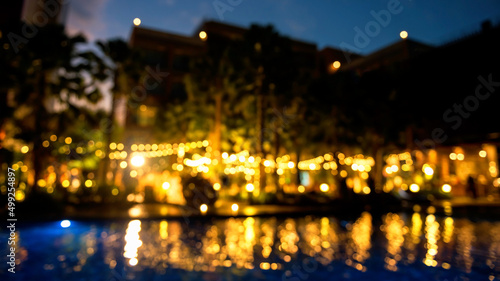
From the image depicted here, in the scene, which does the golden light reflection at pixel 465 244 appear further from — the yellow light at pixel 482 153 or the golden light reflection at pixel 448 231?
the yellow light at pixel 482 153

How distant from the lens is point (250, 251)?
784 centimetres

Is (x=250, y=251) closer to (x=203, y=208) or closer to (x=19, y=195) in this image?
(x=203, y=208)

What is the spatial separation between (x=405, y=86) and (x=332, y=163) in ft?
24.4

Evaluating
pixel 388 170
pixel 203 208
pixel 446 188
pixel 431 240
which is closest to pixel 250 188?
pixel 203 208

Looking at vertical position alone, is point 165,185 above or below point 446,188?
above

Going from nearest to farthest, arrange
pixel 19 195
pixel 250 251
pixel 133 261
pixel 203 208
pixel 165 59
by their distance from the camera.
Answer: pixel 133 261, pixel 250 251, pixel 19 195, pixel 203 208, pixel 165 59

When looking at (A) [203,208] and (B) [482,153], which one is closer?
(A) [203,208]

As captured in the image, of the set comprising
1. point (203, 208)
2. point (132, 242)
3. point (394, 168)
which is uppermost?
point (394, 168)

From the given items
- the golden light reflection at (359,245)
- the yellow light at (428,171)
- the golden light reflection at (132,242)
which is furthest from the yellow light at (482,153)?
the golden light reflection at (132,242)

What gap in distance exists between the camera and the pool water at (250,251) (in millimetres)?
5957

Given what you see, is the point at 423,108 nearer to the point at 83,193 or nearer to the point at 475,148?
the point at 475,148

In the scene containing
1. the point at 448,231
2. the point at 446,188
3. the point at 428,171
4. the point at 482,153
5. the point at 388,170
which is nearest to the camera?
the point at 448,231

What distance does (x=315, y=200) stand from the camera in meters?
19.6

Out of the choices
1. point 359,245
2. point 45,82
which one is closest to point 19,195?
point 45,82
